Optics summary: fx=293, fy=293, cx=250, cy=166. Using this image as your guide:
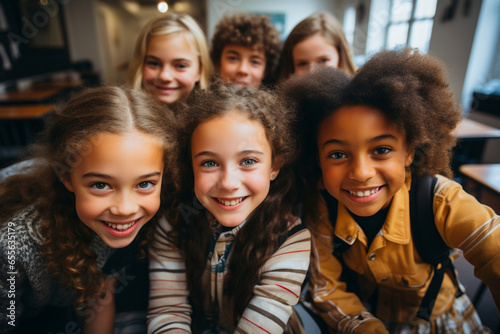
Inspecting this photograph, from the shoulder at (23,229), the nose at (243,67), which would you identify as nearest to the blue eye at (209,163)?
the shoulder at (23,229)

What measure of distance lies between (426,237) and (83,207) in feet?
3.64

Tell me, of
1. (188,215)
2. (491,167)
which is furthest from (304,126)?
(491,167)

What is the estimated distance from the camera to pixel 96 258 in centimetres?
108

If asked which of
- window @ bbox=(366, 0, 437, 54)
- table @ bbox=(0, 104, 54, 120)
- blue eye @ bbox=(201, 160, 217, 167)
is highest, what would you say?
window @ bbox=(366, 0, 437, 54)

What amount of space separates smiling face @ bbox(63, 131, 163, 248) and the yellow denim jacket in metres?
0.63

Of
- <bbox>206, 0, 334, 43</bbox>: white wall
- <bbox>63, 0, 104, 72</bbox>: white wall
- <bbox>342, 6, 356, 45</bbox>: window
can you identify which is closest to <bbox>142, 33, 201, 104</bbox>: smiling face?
<bbox>342, 6, 356, 45</bbox>: window

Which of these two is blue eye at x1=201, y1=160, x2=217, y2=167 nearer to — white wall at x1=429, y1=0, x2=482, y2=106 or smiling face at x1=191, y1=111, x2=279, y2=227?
smiling face at x1=191, y1=111, x2=279, y2=227

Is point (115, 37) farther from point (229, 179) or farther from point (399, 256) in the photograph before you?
point (399, 256)

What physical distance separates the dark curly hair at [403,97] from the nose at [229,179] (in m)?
0.29

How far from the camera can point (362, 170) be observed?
2.86ft

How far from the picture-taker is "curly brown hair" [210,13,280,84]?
6.03ft

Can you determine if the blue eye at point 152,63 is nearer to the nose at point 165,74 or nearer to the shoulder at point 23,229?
the nose at point 165,74

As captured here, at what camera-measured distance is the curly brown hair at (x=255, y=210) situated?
38.7 inches

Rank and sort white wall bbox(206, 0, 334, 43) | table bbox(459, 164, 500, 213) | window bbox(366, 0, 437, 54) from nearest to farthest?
table bbox(459, 164, 500, 213) < window bbox(366, 0, 437, 54) < white wall bbox(206, 0, 334, 43)
